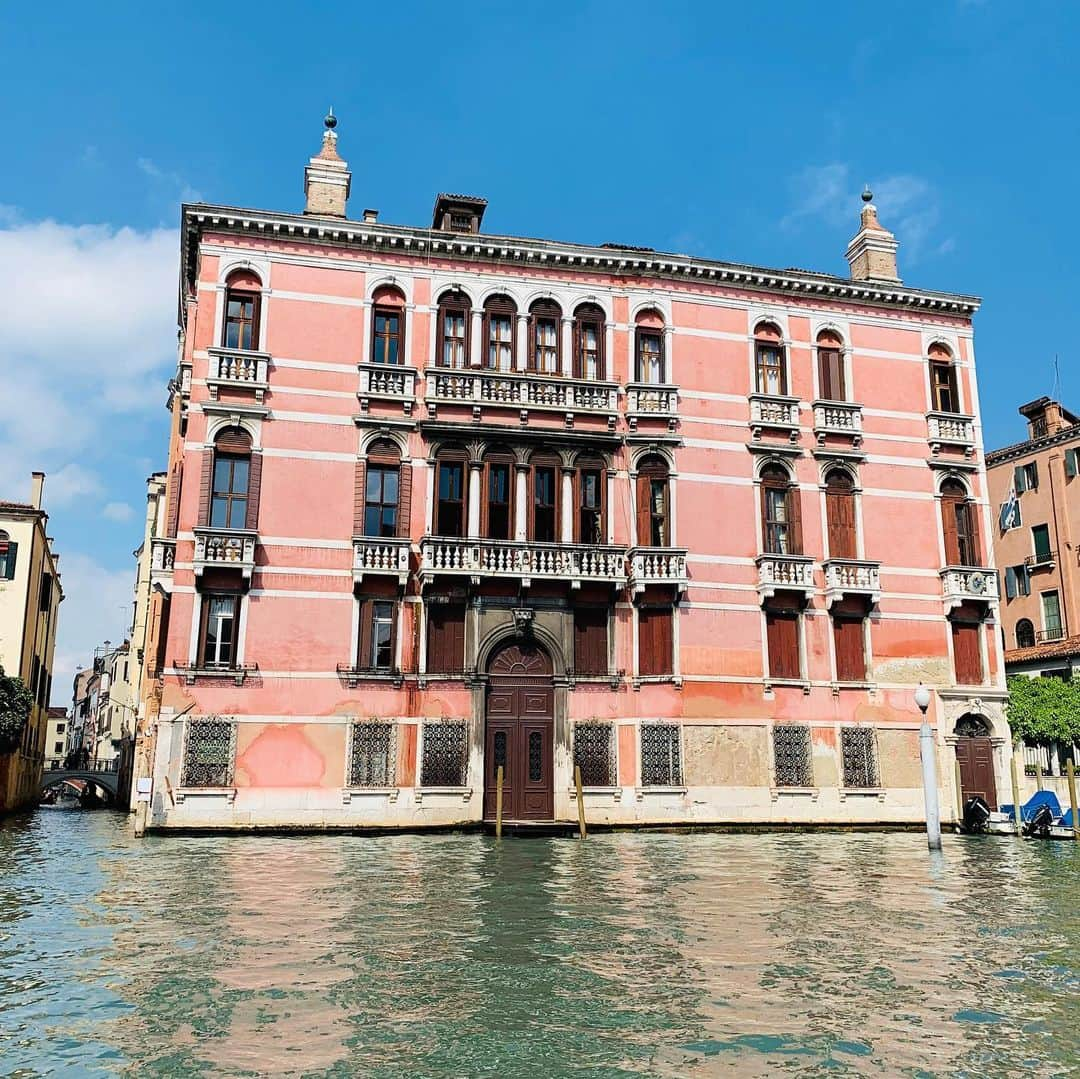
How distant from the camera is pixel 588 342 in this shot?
27953 mm

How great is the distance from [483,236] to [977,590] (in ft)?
53.4

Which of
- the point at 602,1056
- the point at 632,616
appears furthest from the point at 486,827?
the point at 602,1056

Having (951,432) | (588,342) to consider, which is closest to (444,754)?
(588,342)

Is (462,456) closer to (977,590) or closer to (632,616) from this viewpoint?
(632,616)

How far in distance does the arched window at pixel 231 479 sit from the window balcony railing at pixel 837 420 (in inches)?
587

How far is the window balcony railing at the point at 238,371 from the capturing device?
82.7 ft

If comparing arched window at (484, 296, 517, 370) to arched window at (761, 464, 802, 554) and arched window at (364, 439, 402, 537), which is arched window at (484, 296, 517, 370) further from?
arched window at (761, 464, 802, 554)

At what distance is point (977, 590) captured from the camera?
94.6 ft

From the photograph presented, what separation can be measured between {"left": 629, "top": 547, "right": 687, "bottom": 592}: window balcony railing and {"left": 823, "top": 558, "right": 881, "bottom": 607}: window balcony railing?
415 cm

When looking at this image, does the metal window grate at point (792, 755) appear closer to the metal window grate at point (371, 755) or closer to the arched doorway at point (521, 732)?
the arched doorway at point (521, 732)

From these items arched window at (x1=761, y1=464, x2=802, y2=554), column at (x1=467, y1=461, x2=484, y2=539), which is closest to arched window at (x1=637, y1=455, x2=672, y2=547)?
arched window at (x1=761, y1=464, x2=802, y2=554)

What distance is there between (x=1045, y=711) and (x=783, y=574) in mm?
11764

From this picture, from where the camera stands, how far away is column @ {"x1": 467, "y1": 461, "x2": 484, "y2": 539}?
25844mm

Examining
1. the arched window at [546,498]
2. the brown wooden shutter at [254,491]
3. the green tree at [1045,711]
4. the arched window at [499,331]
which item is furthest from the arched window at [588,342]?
the green tree at [1045,711]
